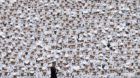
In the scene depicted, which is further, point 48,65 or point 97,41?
point 97,41

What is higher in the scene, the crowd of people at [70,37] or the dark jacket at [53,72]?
the crowd of people at [70,37]

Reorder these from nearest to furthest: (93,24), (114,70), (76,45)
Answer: (114,70) → (76,45) → (93,24)

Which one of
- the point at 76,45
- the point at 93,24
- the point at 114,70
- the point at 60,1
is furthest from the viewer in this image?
the point at 60,1

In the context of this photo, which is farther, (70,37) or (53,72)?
(70,37)

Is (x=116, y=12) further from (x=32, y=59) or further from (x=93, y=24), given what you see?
(x=32, y=59)

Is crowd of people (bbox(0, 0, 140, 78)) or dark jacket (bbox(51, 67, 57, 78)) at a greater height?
crowd of people (bbox(0, 0, 140, 78))

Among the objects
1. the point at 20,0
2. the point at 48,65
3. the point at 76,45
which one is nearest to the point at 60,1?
the point at 20,0

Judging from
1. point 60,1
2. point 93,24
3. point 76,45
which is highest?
point 60,1

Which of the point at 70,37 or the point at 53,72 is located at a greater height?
the point at 70,37
